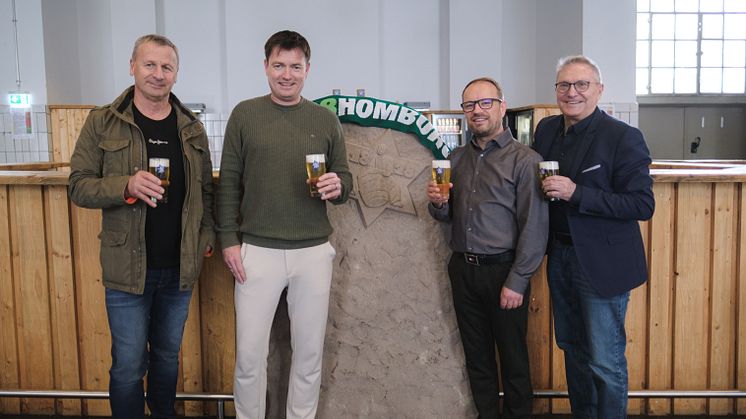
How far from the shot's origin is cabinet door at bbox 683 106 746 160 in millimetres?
12672

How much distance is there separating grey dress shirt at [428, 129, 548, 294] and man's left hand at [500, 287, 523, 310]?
0.07 ft

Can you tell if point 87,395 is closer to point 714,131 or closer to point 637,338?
point 637,338

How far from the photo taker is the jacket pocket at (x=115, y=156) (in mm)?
2316

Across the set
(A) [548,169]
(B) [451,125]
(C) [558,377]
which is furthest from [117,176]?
(B) [451,125]

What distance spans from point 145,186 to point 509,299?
4.97 feet

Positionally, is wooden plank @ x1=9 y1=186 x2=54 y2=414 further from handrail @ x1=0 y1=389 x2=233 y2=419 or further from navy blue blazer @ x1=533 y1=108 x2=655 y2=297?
navy blue blazer @ x1=533 y1=108 x2=655 y2=297

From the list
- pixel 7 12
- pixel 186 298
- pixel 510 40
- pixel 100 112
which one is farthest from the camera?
pixel 510 40

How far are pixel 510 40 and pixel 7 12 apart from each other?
30.3ft

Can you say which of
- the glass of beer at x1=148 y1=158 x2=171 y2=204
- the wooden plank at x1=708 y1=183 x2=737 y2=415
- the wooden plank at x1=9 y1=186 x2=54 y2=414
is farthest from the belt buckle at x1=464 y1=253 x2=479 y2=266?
the wooden plank at x1=9 y1=186 x2=54 y2=414

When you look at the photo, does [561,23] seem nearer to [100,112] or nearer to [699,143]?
[699,143]

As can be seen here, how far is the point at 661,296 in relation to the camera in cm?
314

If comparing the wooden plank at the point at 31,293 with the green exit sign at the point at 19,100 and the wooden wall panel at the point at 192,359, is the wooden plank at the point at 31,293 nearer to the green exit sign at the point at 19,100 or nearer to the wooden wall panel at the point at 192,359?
the wooden wall panel at the point at 192,359

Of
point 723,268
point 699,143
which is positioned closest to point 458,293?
point 723,268

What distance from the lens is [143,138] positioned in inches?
93.0
